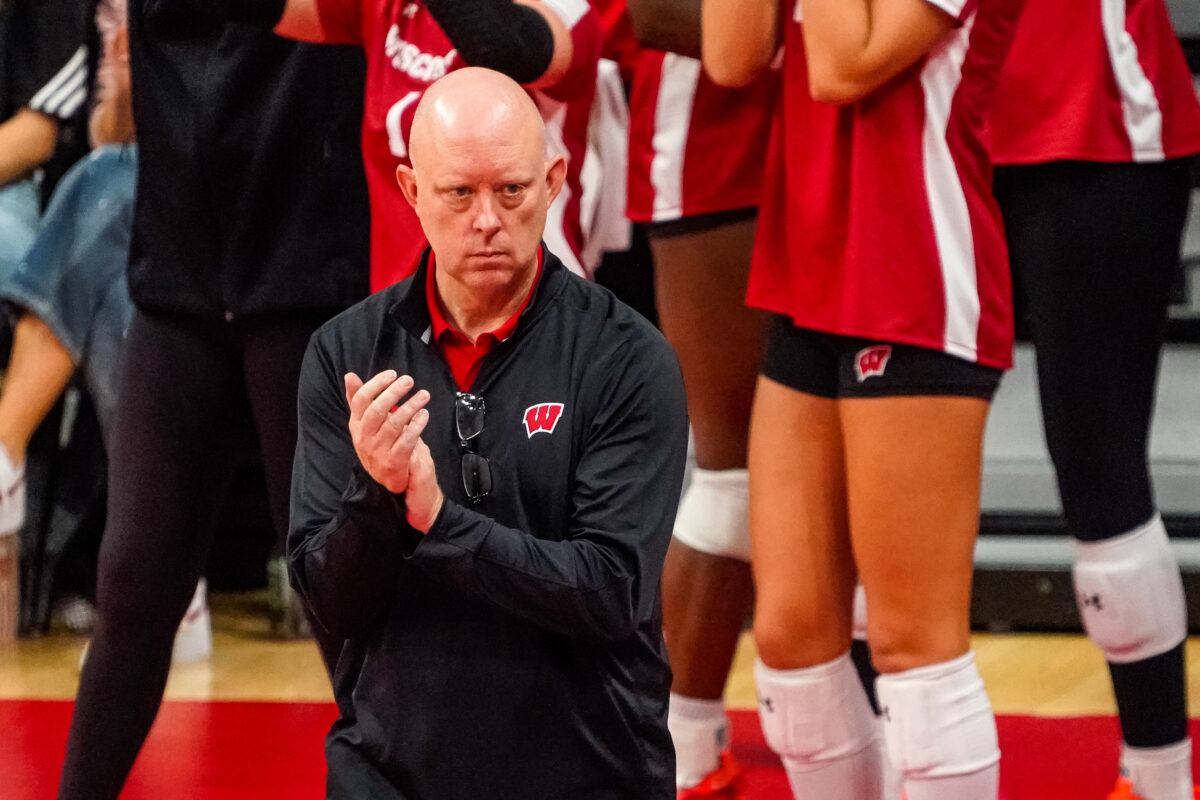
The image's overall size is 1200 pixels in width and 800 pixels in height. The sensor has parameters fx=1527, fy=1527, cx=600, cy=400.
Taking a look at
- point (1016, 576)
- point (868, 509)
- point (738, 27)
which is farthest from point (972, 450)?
point (1016, 576)

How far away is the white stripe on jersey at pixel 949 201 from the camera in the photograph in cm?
175

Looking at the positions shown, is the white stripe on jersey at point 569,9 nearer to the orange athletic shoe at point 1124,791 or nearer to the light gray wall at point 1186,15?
the orange athletic shoe at point 1124,791

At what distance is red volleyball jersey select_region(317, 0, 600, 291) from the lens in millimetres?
1792

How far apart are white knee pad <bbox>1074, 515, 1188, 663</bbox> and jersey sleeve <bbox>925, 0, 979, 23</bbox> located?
78cm

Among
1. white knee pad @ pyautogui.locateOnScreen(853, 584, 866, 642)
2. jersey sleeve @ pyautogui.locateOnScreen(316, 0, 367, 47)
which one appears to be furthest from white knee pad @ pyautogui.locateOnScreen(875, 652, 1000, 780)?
jersey sleeve @ pyautogui.locateOnScreen(316, 0, 367, 47)

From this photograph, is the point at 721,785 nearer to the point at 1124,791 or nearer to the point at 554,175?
the point at 1124,791

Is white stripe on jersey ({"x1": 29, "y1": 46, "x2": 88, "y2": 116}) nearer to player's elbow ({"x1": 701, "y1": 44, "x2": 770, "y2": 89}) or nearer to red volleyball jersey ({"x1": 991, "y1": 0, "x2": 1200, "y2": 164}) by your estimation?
player's elbow ({"x1": 701, "y1": 44, "x2": 770, "y2": 89})

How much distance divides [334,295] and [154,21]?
426 mm

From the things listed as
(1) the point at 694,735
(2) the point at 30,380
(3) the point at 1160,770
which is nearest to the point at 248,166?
(1) the point at 694,735

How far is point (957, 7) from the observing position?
5.52 feet

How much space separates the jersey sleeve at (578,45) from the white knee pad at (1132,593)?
3.10 feet

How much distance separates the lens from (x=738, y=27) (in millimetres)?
1868

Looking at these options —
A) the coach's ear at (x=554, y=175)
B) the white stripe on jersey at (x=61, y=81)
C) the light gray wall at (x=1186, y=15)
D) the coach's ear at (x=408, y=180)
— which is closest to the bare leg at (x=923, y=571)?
the coach's ear at (x=554, y=175)

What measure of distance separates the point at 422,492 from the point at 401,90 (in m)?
0.69
